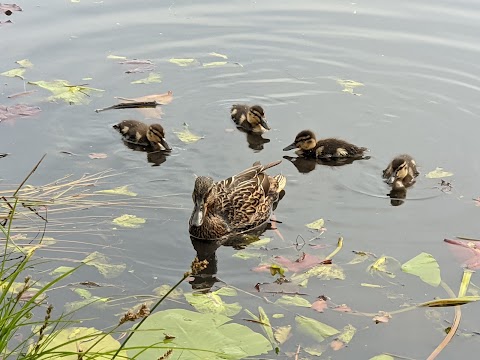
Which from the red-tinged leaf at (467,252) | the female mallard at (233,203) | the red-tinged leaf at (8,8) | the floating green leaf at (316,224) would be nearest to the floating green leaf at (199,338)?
the female mallard at (233,203)

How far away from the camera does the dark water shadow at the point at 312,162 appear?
6.77 meters

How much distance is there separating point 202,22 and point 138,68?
4.77ft

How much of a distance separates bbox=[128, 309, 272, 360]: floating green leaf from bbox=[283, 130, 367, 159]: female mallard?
286 cm

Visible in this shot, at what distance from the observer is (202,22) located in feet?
30.4

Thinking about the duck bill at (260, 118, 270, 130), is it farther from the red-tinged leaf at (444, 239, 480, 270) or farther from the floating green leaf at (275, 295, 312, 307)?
the floating green leaf at (275, 295, 312, 307)

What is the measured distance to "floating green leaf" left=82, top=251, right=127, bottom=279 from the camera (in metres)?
4.92

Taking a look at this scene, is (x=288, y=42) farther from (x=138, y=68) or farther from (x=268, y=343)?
(x=268, y=343)

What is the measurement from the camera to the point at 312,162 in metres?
6.90

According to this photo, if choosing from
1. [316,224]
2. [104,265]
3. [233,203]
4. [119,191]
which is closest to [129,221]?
[119,191]

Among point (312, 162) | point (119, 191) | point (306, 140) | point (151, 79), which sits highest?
point (151, 79)

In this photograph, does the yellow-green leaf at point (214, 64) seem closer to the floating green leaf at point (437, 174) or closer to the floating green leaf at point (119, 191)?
the floating green leaf at point (119, 191)

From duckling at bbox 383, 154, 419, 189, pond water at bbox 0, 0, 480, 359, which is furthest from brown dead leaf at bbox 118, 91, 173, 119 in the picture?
duckling at bbox 383, 154, 419, 189

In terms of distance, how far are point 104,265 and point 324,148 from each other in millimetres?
2503

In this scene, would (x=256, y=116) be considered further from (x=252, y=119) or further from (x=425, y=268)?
(x=425, y=268)
